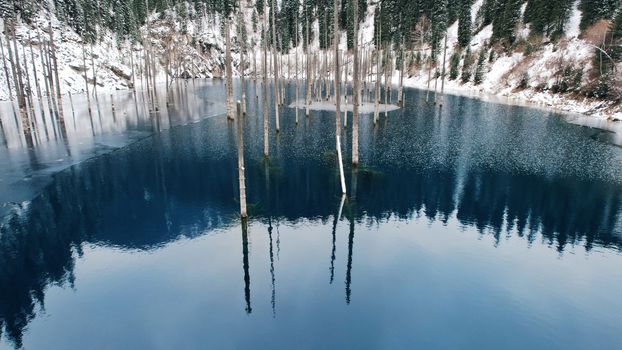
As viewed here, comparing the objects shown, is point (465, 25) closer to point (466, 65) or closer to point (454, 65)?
point (454, 65)

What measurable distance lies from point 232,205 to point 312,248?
25.8 feet

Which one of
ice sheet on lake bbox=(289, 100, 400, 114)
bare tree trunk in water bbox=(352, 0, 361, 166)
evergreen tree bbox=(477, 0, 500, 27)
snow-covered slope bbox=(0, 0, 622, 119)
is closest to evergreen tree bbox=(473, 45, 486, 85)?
snow-covered slope bbox=(0, 0, 622, 119)

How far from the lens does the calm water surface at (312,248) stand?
14414 mm

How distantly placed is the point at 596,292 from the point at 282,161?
2548 cm

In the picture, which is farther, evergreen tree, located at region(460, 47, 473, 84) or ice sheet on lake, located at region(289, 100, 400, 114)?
evergreen tree, located at region(460, 47, 473, 84)

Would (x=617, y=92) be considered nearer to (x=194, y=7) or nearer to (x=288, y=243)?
(x=288, y=243)

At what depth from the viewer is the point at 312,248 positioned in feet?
67.9

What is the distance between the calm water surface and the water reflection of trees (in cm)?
15

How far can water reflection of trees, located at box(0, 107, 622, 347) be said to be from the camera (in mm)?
19328

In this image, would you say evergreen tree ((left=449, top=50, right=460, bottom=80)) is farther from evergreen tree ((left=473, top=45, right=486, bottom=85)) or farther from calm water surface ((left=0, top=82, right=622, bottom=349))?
calm water surface ((left=0, top=82, right=622, bottom=349))

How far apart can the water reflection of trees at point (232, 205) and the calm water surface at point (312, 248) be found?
0.15 meters

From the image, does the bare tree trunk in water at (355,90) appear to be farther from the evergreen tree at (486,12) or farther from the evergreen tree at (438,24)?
the evergreen tree at (486,12)

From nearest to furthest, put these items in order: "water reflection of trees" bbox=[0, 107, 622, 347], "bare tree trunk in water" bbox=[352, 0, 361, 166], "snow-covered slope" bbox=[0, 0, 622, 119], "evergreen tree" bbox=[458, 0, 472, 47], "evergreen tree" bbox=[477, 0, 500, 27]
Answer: "water reflection of trees" bbox=[0, 107, 622, 347]
"bare tree trunk in water" bbox=[352, 0, 361, 166]
"snow-covered slope" bbox=[0, 0, 622, 119]
"evergreen tree" bbox=[477, 0, 500, 27]
"evergreen tree" bbox=[458, 0, 472, 47]

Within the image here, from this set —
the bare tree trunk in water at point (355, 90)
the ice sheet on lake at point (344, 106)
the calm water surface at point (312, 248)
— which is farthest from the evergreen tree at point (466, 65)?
the bare tree trunk in water at point (355, 90)
